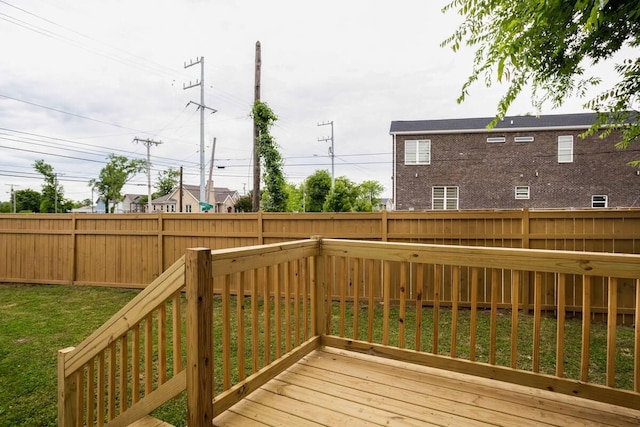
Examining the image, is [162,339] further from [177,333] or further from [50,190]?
[50,190]

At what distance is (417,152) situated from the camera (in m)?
16.6

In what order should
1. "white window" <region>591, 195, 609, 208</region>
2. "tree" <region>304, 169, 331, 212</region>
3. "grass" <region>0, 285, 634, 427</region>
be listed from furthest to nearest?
"tree" <region>304, 169, 331, 212</region>, "white window" <region>591, 195, 609, 208</region>, "grass" <region>0, 285, 634, 427</region>

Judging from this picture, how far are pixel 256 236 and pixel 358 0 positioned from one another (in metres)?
4.25

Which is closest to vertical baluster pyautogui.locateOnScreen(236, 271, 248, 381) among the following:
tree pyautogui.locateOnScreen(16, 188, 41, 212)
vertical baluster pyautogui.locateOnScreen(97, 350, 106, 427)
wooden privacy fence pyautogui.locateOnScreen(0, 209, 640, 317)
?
vertical baluster pyautogui.locateOnScreen(97, 350, 106, 427)

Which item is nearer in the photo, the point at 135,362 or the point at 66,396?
the point at 135,362

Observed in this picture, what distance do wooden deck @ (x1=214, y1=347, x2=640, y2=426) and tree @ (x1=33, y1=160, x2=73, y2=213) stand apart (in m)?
45.1

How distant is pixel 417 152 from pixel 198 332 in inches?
646

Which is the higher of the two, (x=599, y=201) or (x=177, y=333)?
(x=599, y=201)

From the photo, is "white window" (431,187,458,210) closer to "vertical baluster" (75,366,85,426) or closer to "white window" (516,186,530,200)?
"white window" (516,186,530,200)

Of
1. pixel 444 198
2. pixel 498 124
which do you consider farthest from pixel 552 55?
pixel 498 124

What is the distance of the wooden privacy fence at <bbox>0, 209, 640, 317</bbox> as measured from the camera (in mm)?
4629

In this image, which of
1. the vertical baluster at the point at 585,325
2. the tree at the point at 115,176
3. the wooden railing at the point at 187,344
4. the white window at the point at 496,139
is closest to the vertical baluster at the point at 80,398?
the wooden railing at the point at 187,344

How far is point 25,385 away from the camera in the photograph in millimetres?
2920

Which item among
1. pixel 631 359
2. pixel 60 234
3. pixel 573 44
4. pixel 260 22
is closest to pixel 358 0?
pixel 573 44
